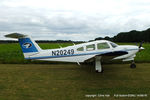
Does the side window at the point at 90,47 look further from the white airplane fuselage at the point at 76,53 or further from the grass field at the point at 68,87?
the grass field at the point at 68,87

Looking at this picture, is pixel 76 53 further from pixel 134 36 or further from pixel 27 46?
pixel 134 36

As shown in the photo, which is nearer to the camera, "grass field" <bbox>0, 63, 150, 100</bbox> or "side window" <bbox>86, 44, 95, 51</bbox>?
"grass field" <bbox>0, 63, 150, 100</bbox>

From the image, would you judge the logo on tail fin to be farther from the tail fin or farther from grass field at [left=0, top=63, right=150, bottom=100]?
grass field at [left=0, top=63, right=150, bottom=100]

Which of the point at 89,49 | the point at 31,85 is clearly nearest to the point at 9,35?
the point at 31,85

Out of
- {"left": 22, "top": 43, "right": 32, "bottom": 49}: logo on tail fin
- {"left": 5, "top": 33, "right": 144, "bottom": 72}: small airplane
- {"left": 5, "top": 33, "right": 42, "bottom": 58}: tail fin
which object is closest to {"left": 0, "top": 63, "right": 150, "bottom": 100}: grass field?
{"left": 5, "top": 33, "right": 144, "bottom": 72}: small airplane

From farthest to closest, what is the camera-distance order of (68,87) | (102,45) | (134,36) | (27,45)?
(134,36)
(27,45)
(102,45)
(68,87)

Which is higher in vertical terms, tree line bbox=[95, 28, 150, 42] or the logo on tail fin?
tree line bbox=[95, 28, 150, 42]

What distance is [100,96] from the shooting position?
15.1 ft

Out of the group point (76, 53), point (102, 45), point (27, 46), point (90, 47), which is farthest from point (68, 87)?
point (27, 46)

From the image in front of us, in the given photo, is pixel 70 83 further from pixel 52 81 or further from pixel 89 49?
pixel 89 49

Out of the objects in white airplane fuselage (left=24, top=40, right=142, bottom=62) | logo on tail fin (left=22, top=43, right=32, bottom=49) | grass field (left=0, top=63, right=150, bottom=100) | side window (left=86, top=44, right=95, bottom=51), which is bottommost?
grass field (left=0, top=63, right=150, bottom=100)

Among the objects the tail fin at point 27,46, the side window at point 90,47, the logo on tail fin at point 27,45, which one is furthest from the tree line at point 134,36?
the logo on tail fin at point 27,45

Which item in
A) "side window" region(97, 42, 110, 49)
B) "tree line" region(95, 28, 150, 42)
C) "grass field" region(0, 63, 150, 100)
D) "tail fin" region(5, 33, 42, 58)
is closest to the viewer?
"grass field" region(0, 63, 150, 100)

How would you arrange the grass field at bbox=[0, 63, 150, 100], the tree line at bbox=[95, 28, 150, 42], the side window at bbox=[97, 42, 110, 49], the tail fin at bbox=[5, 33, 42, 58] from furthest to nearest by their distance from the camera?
the tree line at bbox=[95, 28, 150, 42] < the tail fin at bbox=[5, 33, 42, 58] < the side window at bbox=[97, 42, 110, 49] < the grass field at bbox=[0, 63, 150, 100]
